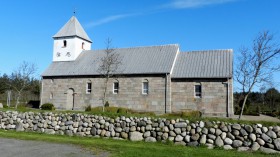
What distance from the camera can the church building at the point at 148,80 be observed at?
2608 cm

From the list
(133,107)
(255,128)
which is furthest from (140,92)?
(255,128)

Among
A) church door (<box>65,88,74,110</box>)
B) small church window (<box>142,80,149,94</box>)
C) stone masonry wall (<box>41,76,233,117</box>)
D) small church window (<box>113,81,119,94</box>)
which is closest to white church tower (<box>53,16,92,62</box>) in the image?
stone masonry wall (<box>41,76,233,117</box>)

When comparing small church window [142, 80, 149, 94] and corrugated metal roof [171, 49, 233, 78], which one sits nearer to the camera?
corrugated metal roof [171, 49, 233, 78]

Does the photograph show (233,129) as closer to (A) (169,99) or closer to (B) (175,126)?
(B) (175,126)

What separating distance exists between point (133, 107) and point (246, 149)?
18.2m

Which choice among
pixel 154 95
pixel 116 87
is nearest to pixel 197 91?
pixel 154 95

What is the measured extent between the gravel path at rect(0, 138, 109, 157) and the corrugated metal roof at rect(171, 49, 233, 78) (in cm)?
1840

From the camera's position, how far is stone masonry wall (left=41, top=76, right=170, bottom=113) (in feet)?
90.1

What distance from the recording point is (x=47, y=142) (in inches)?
Answer: 445

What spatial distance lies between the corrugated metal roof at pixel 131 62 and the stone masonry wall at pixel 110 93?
831 mm

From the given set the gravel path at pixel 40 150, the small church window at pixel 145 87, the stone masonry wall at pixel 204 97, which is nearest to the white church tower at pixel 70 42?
the small church window at pixel 145 87

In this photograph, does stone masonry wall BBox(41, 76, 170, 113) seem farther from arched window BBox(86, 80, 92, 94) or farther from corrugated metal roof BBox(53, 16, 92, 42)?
corrugated metal roof BBox(53, 16, 92, 42)

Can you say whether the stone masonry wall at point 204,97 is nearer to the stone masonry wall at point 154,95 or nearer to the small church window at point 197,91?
the stone masonry wall at point 154,95

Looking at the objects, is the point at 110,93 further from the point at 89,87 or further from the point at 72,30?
the point at 72,30
